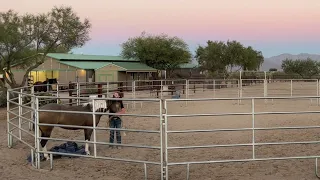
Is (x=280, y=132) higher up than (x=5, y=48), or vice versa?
(x=5, y=48)

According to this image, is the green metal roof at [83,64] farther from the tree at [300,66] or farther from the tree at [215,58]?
the tree at [300,66]

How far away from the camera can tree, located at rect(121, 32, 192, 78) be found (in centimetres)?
4259

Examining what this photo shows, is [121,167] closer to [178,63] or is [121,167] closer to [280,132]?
[280,132]

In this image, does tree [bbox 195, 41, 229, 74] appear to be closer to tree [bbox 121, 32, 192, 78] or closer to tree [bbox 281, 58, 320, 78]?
tree [bbox 121, 32, 192, 78]

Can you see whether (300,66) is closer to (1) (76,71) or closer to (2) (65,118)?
(1) (76,71)

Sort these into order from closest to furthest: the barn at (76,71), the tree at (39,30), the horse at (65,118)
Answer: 1. the horse at (65,118)
2. the tree at (39,30)
3. the barn at (76,71)

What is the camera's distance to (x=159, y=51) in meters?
42.6

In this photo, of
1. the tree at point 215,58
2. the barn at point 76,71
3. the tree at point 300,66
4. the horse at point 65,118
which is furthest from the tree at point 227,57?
the horse at point 65,118

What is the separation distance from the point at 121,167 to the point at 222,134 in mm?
3678

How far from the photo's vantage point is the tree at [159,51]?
1677 inches

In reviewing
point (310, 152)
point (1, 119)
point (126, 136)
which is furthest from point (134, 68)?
point (310, 152)

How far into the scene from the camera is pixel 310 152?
719 cm

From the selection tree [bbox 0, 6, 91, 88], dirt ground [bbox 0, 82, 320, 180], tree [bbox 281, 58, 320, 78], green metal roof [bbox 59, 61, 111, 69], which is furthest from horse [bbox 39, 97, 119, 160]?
tree [bbox 281, 58, 320, 78]

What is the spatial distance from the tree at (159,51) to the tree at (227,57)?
27.4 ft
